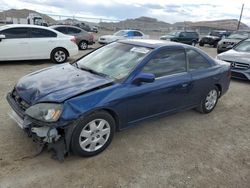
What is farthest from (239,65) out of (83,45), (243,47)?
(83,45)

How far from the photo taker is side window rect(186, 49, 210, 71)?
15.4ft

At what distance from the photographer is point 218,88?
17.9ft

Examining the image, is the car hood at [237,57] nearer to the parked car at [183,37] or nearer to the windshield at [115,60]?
the windshield at [115,60]

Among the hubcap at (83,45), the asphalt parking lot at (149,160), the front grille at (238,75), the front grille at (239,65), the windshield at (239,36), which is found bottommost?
the asphalt parking lot at (149,160)

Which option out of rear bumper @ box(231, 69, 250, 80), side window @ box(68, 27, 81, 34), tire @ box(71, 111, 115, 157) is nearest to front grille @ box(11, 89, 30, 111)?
tire @ box(71, 111, 115, 157)

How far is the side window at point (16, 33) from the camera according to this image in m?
8.67

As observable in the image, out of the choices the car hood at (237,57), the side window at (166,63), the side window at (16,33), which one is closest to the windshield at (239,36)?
the car hood at (237,57)

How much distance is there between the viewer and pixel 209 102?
532 cm

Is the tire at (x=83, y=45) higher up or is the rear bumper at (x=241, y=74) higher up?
the rear bumper at (x=241, y=74)

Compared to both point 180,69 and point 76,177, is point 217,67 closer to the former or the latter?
point 180,69

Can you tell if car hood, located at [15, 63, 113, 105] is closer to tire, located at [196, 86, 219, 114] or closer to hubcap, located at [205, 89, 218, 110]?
tire, located at [196, 86, 219, 114]

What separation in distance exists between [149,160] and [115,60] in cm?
171

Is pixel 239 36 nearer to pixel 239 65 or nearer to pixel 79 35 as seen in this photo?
pixel 239 65

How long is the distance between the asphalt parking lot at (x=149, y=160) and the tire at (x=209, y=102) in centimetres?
37
